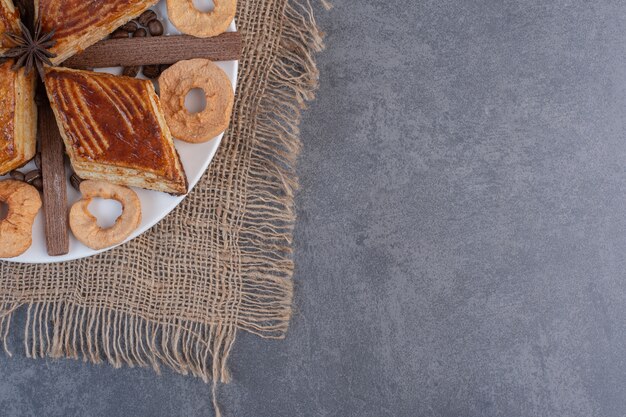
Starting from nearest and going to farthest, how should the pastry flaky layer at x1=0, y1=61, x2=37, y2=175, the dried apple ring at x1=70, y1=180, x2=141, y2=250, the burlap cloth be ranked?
the pastry flaky layer at x1=0, y1=61, x2=37, y2=175, the dried apple ring at x1=70, y1=180, x2=141, y2=250, the burlap cloth

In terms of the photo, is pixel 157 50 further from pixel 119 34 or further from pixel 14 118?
pixel 14 118

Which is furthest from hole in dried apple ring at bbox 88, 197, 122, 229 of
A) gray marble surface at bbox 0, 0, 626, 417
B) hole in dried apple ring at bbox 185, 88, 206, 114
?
gray marble surface at bbox 0, 0, 626, 417

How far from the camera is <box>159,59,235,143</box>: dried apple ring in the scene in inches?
107

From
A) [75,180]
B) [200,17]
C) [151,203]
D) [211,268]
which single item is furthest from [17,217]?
[200,17]

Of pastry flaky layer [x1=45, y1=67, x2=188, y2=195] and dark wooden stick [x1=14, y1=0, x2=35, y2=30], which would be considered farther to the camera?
dark wooden stick [x1=14, y1=0, x2=35, y2=30]

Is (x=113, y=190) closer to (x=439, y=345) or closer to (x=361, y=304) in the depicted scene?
(x=361, y=304)

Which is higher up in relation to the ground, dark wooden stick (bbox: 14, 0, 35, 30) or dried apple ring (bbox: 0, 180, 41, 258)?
dark wooden stick (bbox: 14, 0, 35, 30)

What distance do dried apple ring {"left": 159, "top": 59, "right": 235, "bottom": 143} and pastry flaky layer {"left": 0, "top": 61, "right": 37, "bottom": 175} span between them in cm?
61

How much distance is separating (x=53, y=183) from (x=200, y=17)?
1.00 metres

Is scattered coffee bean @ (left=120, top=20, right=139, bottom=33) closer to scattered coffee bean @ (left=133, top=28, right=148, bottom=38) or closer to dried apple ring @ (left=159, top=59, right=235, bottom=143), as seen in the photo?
scattered coffee bean @ (left=133, top=28, right=148, bottom=38)

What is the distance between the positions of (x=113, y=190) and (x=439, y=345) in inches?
70.6

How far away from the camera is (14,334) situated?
3.06 m

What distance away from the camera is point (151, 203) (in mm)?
2805

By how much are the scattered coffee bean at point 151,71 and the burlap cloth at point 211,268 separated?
442 mm
